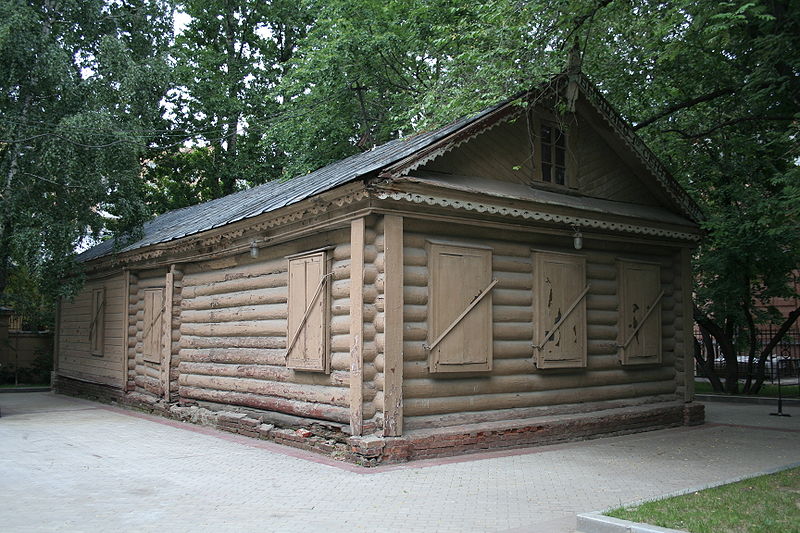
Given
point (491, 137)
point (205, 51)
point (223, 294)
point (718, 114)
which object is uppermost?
point (205, 51)

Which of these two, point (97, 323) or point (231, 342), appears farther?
point (97, 323)

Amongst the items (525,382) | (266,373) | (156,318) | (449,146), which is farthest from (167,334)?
(449,146)

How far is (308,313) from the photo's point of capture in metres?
10.2

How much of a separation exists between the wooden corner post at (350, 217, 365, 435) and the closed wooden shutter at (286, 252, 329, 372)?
0.77 m

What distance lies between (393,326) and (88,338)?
12.9 metres

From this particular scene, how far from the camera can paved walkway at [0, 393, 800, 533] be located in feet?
21.0

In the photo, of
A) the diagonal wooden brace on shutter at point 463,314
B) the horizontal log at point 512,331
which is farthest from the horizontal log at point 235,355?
the horizontal log at point 512,331

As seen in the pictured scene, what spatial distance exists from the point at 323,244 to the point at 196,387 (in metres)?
5.19

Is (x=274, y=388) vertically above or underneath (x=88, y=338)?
underneath

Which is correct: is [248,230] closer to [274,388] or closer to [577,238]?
[274,388]

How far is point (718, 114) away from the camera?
1487 cm

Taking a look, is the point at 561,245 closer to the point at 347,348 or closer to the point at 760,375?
the point at 347,348

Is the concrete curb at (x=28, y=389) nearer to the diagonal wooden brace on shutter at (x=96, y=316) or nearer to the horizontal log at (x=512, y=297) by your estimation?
the diagonal wooden brace on shutter at (x=96, y=316)

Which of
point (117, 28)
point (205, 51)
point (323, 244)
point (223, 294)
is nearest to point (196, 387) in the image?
point (223, 294)
